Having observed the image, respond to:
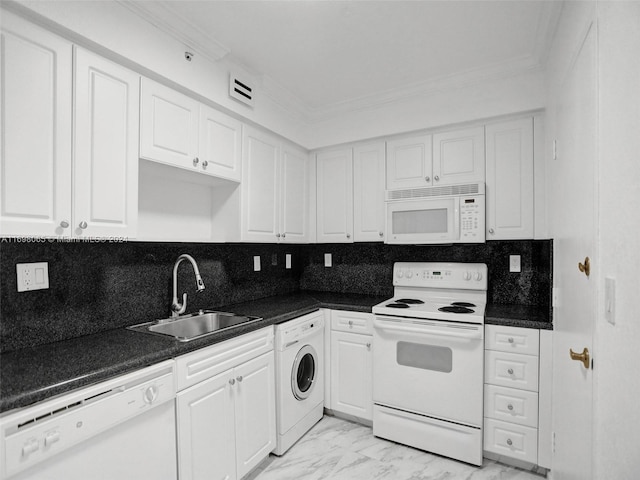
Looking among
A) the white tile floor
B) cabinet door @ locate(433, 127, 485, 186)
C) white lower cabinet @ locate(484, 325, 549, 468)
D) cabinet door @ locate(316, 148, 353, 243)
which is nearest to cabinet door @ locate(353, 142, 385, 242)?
cabinet door @ locate(316, 148, 353, 243)

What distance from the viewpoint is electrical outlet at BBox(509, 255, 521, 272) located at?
2480 mm

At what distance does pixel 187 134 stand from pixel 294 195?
1.14 meters

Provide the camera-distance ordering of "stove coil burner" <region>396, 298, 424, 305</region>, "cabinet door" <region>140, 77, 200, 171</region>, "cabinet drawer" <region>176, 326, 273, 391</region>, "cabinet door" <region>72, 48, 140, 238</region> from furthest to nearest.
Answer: "stove coil burner" <region>396, 298, 424, 305</region>
"cabinet door" <region>140, 77, 200, 171</region>
"cabinet drawer" <region>176, 326, 273, 391</region>
"cabinet door" <region>72, 48, 140, 238</region>

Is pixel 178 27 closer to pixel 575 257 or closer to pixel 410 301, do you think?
pixel 575 257

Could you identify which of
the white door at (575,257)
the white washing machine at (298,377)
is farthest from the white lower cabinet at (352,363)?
the white door at (575,257)

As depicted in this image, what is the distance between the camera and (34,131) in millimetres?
1237

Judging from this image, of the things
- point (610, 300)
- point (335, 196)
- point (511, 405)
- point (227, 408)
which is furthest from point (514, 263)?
point (227, 408)

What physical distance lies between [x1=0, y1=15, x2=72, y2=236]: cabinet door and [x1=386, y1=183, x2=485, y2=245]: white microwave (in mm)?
2059

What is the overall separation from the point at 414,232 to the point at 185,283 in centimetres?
169

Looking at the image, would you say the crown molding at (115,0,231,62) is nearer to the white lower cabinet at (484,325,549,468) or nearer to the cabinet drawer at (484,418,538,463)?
the white lower cabinet at (484,325,549,468)

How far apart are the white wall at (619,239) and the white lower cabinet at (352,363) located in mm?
1525

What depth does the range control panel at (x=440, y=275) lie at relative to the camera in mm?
2529

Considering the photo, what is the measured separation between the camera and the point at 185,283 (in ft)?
7.18

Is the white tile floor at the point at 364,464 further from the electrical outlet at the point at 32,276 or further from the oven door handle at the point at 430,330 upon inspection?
the electrical outlet at the point at 32,276
